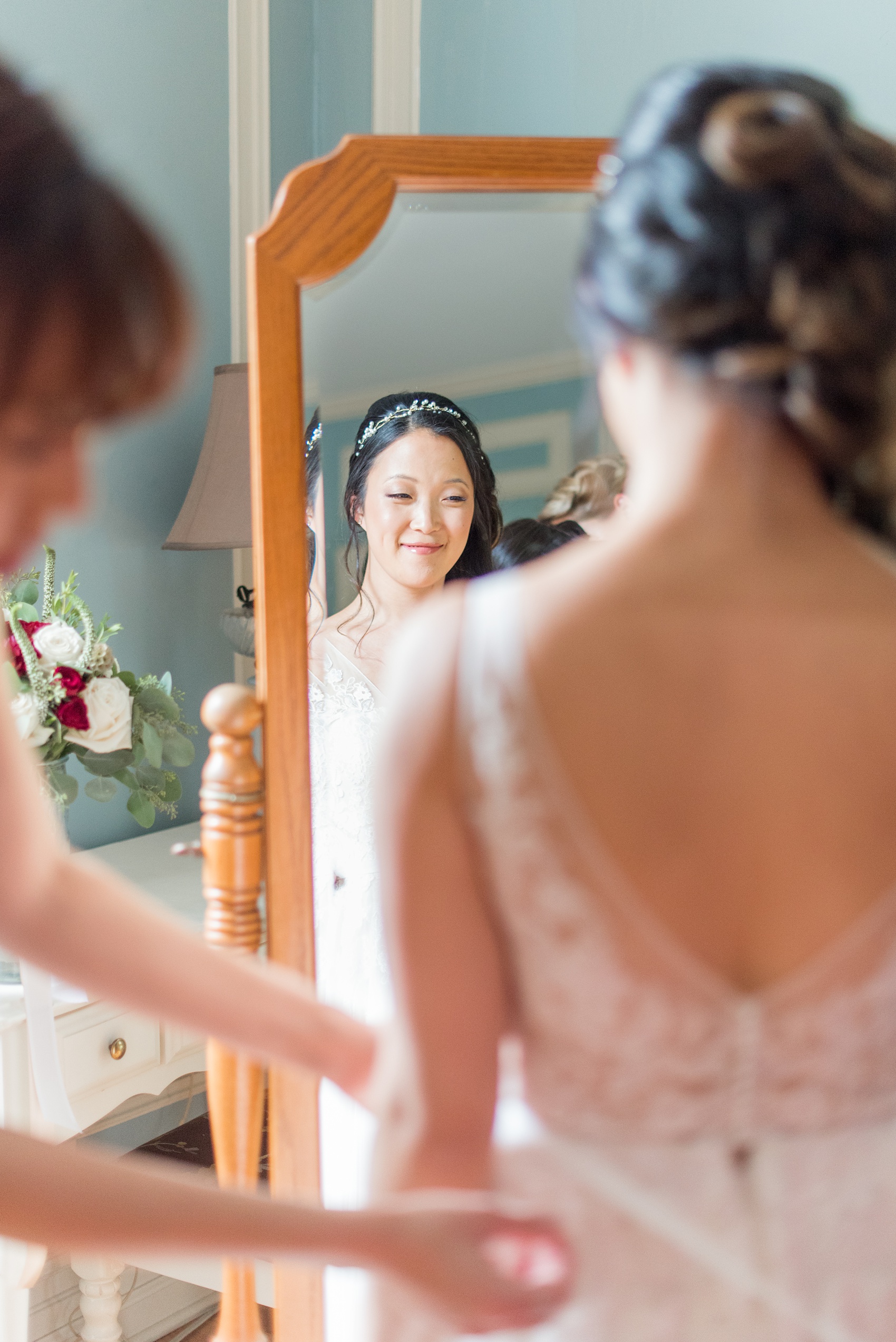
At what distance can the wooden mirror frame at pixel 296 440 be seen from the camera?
84 cm

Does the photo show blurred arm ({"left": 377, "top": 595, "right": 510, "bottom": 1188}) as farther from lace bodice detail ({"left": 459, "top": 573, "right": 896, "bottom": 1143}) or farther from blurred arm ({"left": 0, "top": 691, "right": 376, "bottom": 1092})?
blurred arm ({"left": 0, "top": 691, "right": 376, "bottom": 1092})

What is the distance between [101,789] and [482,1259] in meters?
0.97

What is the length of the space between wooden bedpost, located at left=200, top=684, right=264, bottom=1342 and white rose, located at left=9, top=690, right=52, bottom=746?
486 mm

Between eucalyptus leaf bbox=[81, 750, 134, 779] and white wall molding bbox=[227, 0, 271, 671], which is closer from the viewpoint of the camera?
eucalyptus leaf bbox=[81, 750, 134, 779]

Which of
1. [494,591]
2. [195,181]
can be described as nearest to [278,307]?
[494,591]

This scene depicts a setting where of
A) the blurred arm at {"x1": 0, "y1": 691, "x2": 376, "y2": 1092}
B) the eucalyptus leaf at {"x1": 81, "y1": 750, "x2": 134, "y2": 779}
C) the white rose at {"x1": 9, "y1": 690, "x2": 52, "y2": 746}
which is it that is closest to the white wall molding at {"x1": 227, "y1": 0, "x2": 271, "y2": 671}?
the eucalyptus leaf at {"x1": 81, "y1": 750, "x2": 134, "y2": 779}

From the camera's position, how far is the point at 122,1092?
1.44 metres

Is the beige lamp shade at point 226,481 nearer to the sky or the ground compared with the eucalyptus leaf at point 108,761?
nearer to the sky

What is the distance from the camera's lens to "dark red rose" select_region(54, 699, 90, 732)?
4.26 feet

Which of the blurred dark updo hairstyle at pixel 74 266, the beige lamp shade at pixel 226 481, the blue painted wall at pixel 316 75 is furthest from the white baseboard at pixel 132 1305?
the blue painted wall at pixel 316 75

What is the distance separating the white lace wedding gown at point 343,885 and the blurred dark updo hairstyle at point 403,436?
0.32ft

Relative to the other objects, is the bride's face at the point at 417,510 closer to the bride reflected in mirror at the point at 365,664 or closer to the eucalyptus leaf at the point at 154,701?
the bride reflected in mirror at the point at 365,664

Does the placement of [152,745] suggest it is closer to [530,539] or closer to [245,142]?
[530,539]

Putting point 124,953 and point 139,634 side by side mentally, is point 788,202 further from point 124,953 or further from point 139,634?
point 139,634
